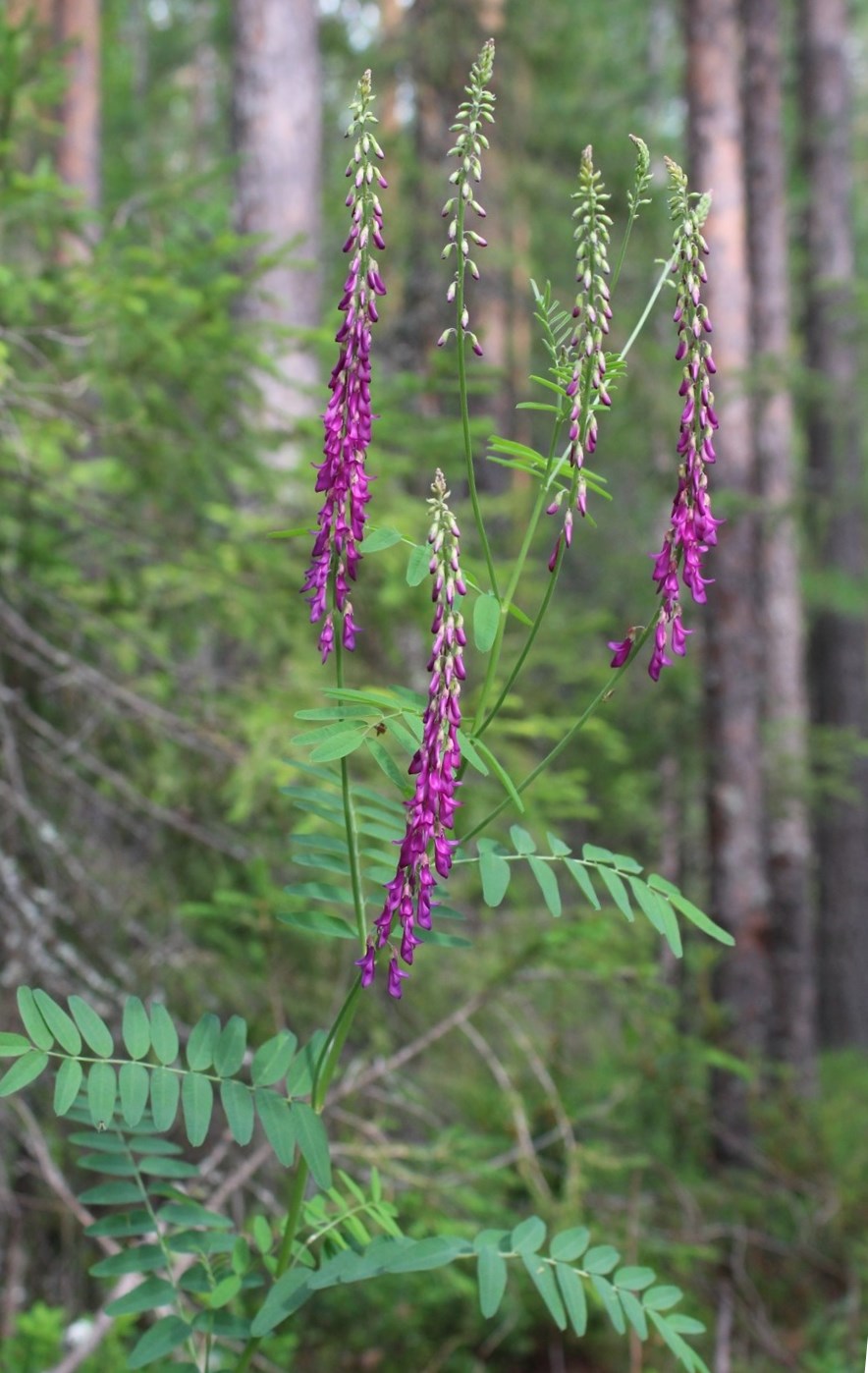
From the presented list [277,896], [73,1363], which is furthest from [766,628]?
[73,1363]

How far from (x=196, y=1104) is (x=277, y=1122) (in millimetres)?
113

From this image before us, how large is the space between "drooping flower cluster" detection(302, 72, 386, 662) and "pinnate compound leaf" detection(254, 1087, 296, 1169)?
2.03ft

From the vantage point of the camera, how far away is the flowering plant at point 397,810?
4.73ft

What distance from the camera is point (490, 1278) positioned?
1.67 meters

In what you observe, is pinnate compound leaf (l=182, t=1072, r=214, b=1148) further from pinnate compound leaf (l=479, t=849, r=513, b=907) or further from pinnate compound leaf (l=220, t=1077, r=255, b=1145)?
pinnate compound leaf (l=479, t=849, r=513, b=907)

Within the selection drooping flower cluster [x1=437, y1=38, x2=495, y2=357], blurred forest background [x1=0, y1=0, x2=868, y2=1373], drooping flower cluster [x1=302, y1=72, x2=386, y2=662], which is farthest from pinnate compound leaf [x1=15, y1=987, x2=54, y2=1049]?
blurred forest background [x1=0, y1=0, x2=868, y2=1373]

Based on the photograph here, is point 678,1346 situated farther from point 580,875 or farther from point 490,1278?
point 580,875

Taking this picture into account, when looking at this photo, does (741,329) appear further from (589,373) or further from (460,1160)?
(589,373)

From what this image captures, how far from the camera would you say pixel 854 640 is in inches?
476

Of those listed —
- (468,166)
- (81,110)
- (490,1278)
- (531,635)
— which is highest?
(81,110)

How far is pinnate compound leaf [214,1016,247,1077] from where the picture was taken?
5.55 ft

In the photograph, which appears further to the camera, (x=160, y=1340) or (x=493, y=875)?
(x=160, y=1340)

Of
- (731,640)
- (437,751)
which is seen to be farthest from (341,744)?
(731,640)

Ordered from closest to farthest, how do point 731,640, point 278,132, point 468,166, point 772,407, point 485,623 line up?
point 468,166
point 485,623
point 278,132
point 731,640
point 772,407
